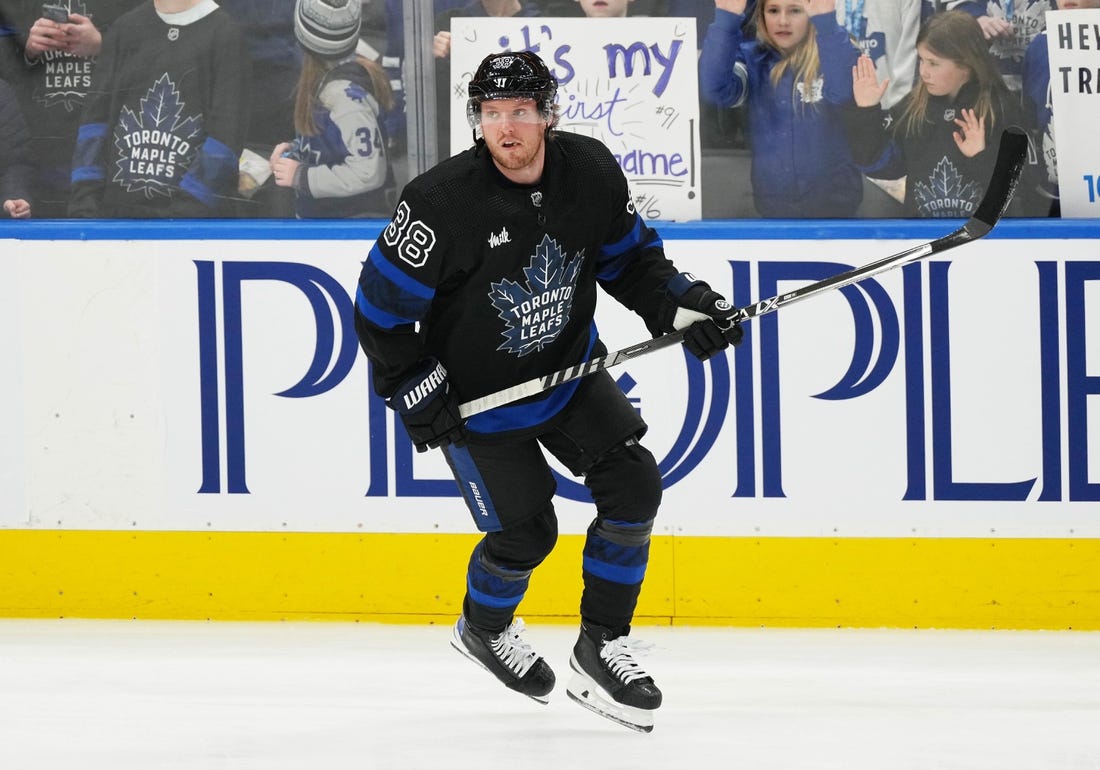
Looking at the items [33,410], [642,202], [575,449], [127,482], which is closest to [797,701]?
[575,449]

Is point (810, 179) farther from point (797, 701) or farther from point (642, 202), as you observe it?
point (797, 701)

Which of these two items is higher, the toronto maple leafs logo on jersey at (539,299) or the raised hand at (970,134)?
the raised hand at (970,134)

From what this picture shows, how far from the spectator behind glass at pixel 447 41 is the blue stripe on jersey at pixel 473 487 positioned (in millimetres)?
1356

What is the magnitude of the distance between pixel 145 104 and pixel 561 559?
1.60 metres

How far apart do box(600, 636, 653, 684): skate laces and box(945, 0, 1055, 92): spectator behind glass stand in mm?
1869

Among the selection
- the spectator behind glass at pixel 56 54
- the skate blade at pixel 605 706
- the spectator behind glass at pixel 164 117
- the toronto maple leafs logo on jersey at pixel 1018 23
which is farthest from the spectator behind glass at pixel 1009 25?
the spectator behind glass at pixel 56 54

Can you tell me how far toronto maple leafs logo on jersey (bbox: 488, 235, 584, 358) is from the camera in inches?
109

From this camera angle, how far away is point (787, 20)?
157 inches

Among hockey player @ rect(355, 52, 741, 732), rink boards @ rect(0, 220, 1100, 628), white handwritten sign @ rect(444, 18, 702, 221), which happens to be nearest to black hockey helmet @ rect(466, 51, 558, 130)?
hockey player @ rect(355, 52, 741, 732)

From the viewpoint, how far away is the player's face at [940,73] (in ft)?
13.0

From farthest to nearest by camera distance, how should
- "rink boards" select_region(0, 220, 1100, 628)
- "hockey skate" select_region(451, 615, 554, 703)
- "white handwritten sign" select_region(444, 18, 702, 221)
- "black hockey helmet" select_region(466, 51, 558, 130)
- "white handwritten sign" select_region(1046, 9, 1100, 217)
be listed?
"white handwritten sign" select_region(444, 18, 702, 221) → "white handwritten sign" select_region(1046, 9, 1100, 217) → "rink boards" select_region(0, 220, 1100, 628) → "hockey skate" select_region(451, 615, 554, 703) → "black hockey helmet" select_region(466, 51, 558, 130)

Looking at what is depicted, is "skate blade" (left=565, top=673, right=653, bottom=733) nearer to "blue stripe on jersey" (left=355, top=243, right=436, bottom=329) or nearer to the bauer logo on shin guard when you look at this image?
the bauer logo on shin guard

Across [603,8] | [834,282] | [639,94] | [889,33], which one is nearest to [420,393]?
[834,282]

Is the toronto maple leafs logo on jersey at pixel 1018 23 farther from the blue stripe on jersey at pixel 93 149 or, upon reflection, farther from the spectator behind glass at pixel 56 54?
the blue stripe on jersey at pixel 93 149
